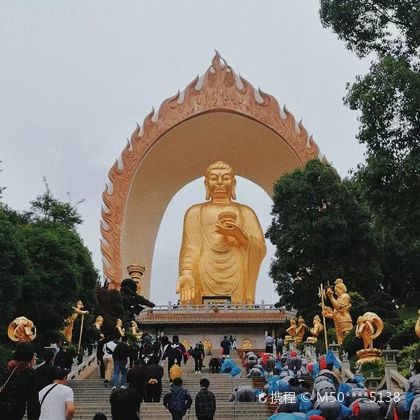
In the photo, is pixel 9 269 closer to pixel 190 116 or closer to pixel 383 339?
pixel 383 339

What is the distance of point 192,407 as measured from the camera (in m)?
A: 9.56

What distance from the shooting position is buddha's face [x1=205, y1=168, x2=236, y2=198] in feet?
100

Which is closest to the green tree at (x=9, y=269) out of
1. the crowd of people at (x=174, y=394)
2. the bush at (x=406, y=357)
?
the crowd of people at (x=174, y=394)

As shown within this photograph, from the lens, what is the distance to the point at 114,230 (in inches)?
1214

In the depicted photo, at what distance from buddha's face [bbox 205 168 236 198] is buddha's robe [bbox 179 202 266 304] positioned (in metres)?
0.58

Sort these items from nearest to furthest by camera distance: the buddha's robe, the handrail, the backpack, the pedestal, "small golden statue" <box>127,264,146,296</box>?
the backpack
the pedestal
the handrail
"small golden statue" <box>127,264,146,296</box>
the buddha's robe

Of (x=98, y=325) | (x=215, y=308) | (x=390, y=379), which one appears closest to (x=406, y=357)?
(x=390, y=379)

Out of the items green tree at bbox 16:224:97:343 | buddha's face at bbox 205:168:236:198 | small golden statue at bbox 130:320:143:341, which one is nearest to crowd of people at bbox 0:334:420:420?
green tree at bbox 16:224:97:343

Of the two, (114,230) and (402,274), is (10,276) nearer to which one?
(114,230)

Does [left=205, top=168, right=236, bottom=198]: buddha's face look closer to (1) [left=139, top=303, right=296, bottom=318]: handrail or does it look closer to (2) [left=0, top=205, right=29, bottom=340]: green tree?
(1) [left=139, top=303, right=296, bottom=318]: handrail

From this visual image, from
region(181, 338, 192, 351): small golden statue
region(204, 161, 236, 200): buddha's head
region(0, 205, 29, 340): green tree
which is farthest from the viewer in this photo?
region(204, 161, 236, 200): buddha's head

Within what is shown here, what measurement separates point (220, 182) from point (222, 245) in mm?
2656

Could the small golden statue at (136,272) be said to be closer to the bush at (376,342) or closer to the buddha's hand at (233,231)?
the buddha's hand at (233,231)

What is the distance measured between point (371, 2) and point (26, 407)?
11.4 meters
